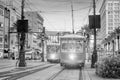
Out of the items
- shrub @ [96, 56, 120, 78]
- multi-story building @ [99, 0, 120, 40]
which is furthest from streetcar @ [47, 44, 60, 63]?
multi-story building @ [99, 0, 120, 40]

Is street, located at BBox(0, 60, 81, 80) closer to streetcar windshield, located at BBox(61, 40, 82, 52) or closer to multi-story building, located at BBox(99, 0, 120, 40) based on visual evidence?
streetcar windshield, located at BBox(61, 40, 82, 52)

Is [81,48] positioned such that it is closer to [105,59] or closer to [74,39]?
[74,39]

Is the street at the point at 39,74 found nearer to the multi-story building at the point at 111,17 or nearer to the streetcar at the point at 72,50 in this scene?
the streetcar at the point at 72,50

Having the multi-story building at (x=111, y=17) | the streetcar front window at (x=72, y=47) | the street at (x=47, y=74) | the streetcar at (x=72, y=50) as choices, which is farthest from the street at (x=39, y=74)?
the multi-story building at (x=111, y=17)

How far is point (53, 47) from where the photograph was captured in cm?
4778

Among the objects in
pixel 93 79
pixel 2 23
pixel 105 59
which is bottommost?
pixel 93 79

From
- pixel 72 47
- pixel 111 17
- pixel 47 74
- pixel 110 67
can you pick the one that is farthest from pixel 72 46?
pixel 111 17

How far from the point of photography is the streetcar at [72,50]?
26031mm

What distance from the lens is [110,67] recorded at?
1606cm

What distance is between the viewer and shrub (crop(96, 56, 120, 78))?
15.9 m

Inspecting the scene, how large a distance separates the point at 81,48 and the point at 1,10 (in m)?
62.7

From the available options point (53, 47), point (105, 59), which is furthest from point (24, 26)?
point (53, 47)

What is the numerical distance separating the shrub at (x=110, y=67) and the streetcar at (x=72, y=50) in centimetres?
955

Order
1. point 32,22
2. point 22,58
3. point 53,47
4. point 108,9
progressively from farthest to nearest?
point 108,9 → point 32,22 → point 53,47 → point 22,58
